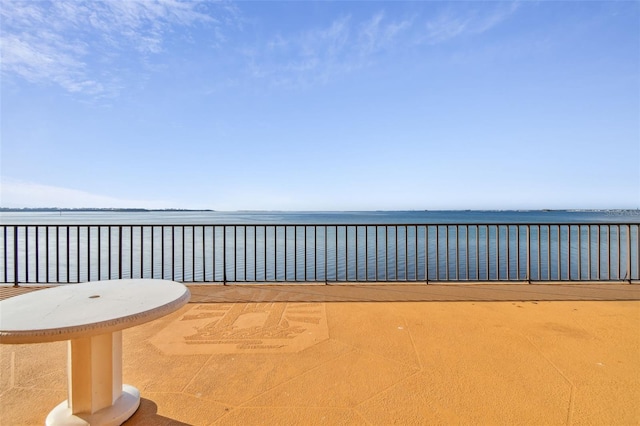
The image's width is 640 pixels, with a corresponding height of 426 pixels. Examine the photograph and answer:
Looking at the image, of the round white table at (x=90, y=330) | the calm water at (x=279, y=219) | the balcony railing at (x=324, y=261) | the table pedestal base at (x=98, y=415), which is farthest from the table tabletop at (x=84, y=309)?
the calm water at (x=279, y=219)

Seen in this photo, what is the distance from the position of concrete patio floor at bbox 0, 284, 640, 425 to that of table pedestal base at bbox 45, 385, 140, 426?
0.18 feet

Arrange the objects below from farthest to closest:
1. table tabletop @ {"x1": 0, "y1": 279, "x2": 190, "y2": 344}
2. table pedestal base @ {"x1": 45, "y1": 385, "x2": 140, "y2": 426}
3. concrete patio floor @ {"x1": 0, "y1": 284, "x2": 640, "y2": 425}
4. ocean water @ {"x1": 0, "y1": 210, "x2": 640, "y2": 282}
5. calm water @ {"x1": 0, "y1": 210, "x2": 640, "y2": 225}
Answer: calm water @ {"x1": 0, "y1": 210, "x2": 640, "y2": 225}
ocean water @ {"x1": 0, "y1": 210, "x2": 640, "y2": 282}
concrete patio floor @ {"x1": 0, "y1": 284, "x2": 640, "y2": 425}
table pedestal base @ {"x1": 45, "y1": 385, "x2": 140, "y2": 426}
table tabletop @ {"x1": 0, "y1": 279, "x2": 190, "y2": 344}

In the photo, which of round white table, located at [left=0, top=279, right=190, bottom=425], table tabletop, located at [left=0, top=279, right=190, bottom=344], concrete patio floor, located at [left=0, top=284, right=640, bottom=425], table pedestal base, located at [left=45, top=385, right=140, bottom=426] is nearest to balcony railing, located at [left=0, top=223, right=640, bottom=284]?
concrete patio floor, located at [left=0, top=284, right=640, bottom=425]

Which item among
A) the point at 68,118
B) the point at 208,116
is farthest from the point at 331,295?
the point at 208,116

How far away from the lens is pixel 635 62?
4.55 meters

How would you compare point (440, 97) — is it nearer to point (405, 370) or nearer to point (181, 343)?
point (405, 370)

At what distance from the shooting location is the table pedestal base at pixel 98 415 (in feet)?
4.18

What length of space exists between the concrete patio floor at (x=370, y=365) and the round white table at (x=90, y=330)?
149mm

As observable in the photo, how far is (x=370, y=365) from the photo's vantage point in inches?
72.4

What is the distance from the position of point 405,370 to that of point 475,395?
0.40m

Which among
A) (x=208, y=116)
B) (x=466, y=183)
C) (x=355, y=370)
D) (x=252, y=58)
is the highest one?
(x=252, y=58)

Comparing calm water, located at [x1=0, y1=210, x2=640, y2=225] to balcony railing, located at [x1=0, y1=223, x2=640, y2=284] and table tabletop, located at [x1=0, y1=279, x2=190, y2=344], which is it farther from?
table tabletop, located at [x1=0, y1=279, x2=190, y2=344]

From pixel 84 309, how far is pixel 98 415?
0.54 m

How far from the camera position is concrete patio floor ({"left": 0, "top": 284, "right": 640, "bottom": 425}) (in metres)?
1.41
